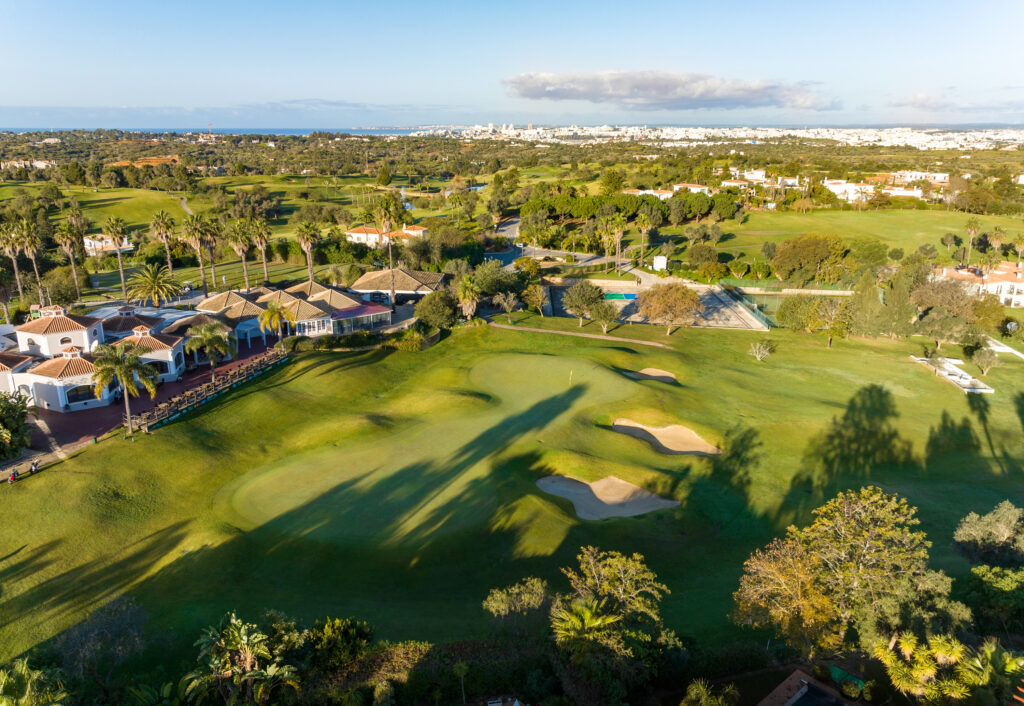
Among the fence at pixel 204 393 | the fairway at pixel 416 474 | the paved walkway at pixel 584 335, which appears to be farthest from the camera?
the paved walkway at pixel 584 335

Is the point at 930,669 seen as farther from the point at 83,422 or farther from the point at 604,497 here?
the point at 83,422

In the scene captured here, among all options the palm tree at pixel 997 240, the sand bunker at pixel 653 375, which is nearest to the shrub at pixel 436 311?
the sand bunker at pixel 653 375

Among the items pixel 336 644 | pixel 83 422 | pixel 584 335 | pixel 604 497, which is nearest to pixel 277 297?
pixel 83 422

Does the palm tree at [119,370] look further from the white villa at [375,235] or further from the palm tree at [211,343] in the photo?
the white villa at [375,235]

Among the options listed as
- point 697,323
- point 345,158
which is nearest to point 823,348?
point 697,323

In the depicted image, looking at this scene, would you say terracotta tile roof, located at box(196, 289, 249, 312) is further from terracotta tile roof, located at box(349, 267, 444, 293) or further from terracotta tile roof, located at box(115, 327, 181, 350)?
terracotta tile roof, located at box(349, 267, 444, 293)

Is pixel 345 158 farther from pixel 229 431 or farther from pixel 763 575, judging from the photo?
pixel 763 575

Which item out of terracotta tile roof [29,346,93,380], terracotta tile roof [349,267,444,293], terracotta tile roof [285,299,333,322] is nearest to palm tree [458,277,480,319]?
terracotta tile roof [349,267,444,293]
